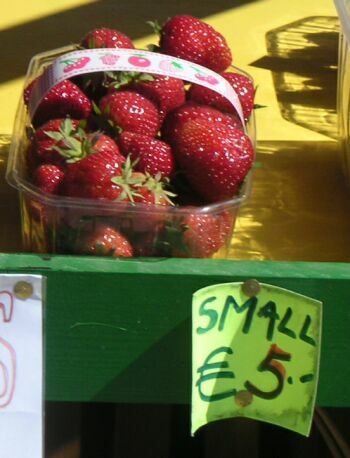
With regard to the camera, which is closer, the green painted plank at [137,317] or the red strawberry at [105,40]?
the green painted plank at [137,317]

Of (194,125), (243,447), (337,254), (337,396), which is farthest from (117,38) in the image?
(243,447)

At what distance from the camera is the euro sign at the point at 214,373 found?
2.29 ft

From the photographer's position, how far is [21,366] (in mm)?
703

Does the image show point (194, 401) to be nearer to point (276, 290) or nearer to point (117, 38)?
point (276, 290)

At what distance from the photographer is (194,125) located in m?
0.81

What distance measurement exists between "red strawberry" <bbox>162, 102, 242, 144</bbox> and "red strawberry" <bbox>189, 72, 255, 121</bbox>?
2 centimetres

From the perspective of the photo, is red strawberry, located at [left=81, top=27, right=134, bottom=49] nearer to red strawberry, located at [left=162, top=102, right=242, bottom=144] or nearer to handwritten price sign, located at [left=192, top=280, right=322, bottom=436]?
red strawberry, located at [left=162, top=102, right=242, bottom=144]

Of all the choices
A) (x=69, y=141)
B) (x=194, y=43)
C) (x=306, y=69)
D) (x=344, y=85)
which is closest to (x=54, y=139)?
(x=69, y=141)

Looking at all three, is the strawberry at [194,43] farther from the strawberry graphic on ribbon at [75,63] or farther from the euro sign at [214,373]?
the euro sign at [214,373]

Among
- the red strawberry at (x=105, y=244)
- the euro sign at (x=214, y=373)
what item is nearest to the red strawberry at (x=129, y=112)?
the red strawberry at (x=105, y=244)

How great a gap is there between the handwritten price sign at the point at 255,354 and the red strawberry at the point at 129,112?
21cm

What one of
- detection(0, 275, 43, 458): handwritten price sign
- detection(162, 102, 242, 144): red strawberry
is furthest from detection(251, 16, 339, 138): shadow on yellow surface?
detection(0, 275, 43, 458): handwritten price sign

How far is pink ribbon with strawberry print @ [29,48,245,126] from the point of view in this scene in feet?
2.62

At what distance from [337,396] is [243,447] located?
435mm
